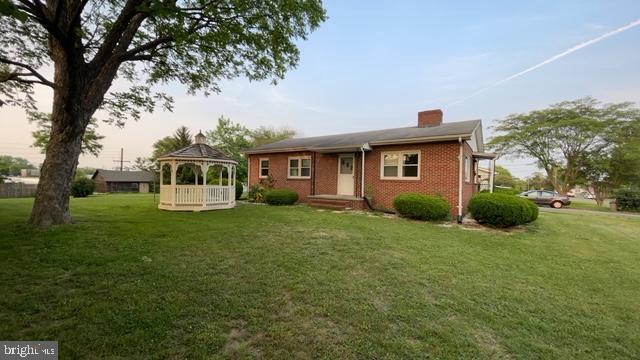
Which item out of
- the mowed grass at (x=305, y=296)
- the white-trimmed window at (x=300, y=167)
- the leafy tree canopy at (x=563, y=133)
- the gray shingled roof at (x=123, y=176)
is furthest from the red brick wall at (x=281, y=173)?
the gray shingled roof at (x=123, y=176)

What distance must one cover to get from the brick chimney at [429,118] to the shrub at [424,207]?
17.5 ft

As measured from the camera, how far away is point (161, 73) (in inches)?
375

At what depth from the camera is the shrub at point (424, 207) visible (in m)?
9.84

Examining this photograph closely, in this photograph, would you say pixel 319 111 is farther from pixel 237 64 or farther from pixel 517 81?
pixel 237 64

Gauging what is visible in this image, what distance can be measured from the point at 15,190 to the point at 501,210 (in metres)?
36.1

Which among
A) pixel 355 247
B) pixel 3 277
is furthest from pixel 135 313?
pixel 355 247

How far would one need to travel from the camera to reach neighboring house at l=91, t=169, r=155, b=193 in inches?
1686

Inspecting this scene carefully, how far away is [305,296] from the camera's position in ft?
12.1

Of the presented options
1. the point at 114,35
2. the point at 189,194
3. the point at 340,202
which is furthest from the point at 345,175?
the point at 114,35

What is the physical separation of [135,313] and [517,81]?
26.1 meters

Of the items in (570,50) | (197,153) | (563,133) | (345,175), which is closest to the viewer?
(197,153)

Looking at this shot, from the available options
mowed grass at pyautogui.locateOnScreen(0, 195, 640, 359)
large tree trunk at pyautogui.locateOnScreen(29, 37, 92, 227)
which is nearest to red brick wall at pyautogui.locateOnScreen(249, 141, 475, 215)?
mowed grass at pyautogui.locateOnScreen(0, 195, 640, 359)

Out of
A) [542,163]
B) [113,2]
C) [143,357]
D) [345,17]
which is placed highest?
[345,17]

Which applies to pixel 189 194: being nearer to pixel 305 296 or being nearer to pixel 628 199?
pixel 305 296
